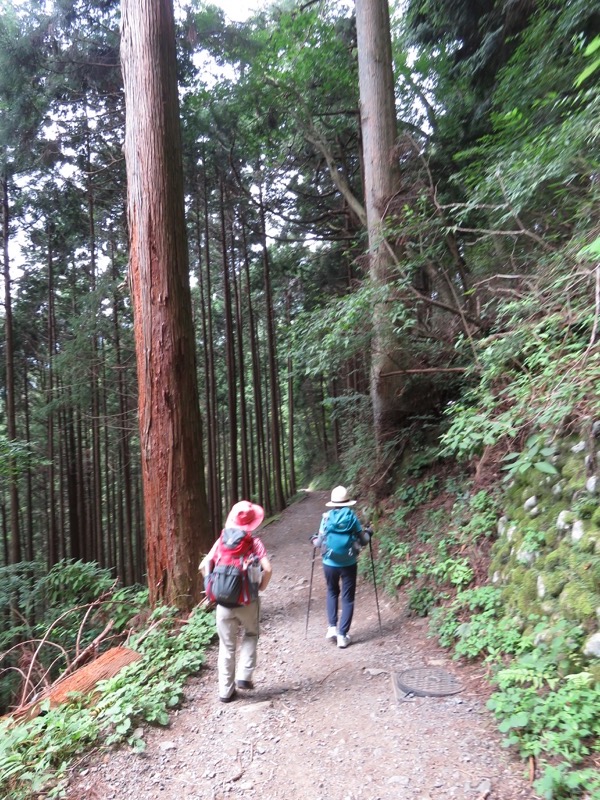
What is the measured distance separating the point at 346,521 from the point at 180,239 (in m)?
3.93

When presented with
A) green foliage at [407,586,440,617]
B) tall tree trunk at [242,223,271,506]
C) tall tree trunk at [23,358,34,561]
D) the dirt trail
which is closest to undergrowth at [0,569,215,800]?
the dirt trail

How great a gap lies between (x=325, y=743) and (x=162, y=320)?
448cm

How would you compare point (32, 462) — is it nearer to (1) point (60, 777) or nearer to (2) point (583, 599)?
(1) point (60, 777)

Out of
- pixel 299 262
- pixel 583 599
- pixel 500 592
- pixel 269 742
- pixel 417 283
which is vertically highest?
pixel 299 262

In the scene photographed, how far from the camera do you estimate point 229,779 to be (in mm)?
3041

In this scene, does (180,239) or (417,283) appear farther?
(417,283)

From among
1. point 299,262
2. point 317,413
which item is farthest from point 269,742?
point 317,413

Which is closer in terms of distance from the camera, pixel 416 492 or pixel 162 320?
pixel 162 320

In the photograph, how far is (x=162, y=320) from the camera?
18.4 ft

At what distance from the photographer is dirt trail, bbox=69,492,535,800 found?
286cm

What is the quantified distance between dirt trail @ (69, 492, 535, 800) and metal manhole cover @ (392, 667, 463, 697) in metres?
0.08

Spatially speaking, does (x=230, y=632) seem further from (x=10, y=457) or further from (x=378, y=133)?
(x=378, y=133)

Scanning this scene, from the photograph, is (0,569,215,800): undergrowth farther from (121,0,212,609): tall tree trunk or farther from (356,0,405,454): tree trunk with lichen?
(356,0,405,454): tree trunk with lichen

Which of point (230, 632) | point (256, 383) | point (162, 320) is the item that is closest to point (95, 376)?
point (256, 383)
